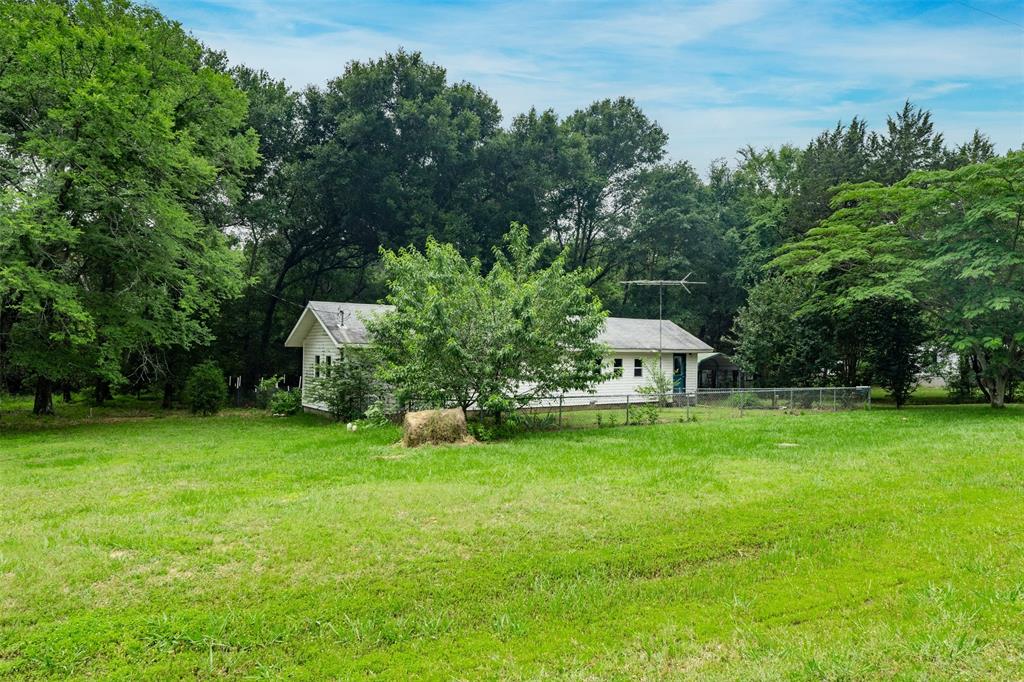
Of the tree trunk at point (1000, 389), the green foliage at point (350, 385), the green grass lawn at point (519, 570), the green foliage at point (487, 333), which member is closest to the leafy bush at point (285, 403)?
the green foliage at point (350, 385)

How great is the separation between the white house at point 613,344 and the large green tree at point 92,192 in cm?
346

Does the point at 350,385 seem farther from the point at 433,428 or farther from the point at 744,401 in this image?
the point at 744,401

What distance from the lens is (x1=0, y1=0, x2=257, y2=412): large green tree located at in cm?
1474

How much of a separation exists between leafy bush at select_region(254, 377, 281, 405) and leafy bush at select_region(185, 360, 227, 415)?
1.60m

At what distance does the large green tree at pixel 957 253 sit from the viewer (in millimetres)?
17484

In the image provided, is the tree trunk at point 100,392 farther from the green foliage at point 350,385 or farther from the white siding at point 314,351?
the green foliage at point 350,385

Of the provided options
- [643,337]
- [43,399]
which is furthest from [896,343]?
[43,399]

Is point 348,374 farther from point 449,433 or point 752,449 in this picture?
point 752,449

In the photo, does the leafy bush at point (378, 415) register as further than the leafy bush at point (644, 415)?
No

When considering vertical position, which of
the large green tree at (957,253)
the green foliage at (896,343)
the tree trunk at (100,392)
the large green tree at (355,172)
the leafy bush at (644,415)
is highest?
the large green tree at (355,172)

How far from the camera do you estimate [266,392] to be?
23875 millimetres

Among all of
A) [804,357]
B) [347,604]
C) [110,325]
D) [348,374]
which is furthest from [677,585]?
[804,357]

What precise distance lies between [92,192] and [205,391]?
315 inches

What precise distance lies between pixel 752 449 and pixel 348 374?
36.9ft
